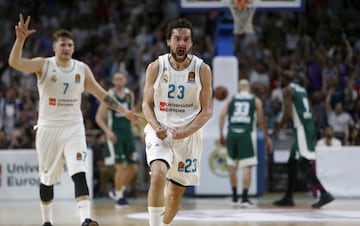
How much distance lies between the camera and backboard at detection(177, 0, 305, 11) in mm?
16016

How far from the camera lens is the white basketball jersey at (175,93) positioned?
8836 millimetres

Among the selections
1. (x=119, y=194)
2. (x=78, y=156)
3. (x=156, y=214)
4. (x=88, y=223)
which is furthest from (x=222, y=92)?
(x=156, y=214)

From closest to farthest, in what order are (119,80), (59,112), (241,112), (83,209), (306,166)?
(83,209), (59,112), (306,166), (119,80), (241,112)

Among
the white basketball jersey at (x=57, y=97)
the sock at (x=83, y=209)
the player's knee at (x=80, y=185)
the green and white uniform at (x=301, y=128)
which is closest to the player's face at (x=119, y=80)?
the green and white uniform at (x=301, y=128)

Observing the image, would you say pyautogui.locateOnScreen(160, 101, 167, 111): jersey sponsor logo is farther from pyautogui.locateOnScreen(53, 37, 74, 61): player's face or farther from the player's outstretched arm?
pyautogui.locateOnScreen(53, 37, 74, 61): player's face

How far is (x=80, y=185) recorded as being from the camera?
396 inches

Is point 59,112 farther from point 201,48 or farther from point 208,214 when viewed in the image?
point 201,48

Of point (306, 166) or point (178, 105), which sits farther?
point (306, 166)

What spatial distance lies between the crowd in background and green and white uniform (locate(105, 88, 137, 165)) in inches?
73.9

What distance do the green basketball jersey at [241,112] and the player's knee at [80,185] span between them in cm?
527

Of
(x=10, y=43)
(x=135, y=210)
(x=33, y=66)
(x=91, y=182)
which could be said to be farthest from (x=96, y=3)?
(x=33, y=66)

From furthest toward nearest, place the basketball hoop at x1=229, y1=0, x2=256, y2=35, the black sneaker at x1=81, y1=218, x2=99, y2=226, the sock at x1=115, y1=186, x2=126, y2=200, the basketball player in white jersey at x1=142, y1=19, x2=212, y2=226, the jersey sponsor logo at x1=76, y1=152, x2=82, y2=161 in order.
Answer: the basketball hoop at x1=229, y1=0, x2=256, y2=35 < the sock at x1=115, y1=186, x2=126, y2=200 < the jersey sponsor logo at x1=76, y1=152, x2=82, y2=161 < the black sneaker at x1=81, y1=218, x2=99, y2=226 < the basketball player in white jersey at x1=142, y1=19, x2=212, y2=226

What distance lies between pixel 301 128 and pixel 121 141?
294 centimetres

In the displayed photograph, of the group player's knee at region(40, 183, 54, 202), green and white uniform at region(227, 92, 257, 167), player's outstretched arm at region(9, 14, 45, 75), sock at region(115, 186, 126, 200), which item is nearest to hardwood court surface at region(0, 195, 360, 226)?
sock at region(115, 186, 126, 200)
